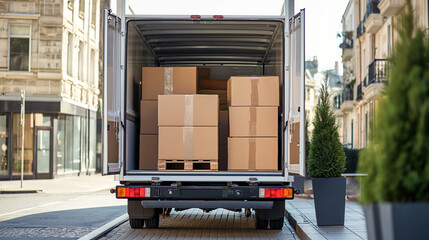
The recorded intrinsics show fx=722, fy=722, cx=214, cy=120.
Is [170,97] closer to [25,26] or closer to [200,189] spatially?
[200,189]

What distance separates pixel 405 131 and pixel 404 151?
10 cm

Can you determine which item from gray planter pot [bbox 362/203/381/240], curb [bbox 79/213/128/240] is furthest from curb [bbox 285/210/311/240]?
gray planter pot [bbox 362/203/381/240]

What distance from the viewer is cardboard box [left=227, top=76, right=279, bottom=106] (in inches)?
395

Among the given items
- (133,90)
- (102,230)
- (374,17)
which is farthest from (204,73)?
(374,17)

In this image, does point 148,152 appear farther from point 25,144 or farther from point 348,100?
point 348,100

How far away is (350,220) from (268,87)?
99.1 inches

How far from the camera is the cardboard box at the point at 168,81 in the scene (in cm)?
1058

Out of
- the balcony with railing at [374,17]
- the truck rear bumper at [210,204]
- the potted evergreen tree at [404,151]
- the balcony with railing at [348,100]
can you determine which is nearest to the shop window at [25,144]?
the balcony with railing at [374,17]

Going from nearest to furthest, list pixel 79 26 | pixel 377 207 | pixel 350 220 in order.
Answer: pixel 377 207
pixel 350 220
pixel 79 26

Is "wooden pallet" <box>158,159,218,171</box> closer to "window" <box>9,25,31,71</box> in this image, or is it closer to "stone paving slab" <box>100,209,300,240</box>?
"stone paving slab" <box>100,209,300,240</box>

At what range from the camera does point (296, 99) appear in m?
9.30

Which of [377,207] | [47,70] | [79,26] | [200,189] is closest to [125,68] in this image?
[200,189]

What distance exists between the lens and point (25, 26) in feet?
89.7

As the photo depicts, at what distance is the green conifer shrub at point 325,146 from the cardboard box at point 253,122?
76cm
